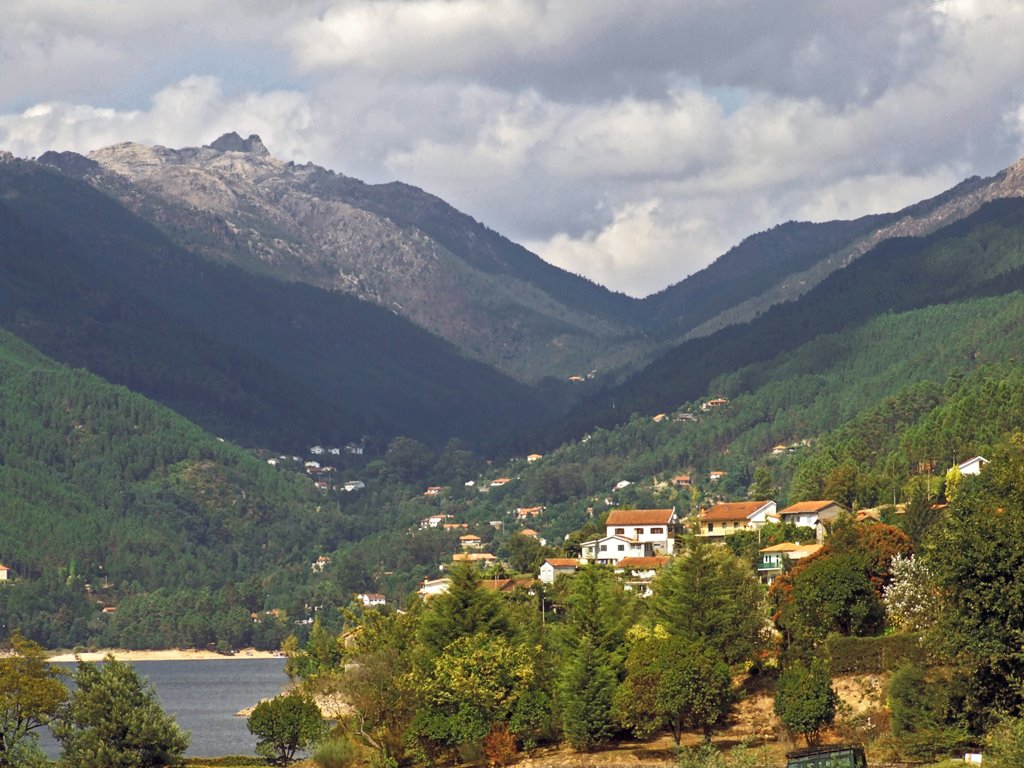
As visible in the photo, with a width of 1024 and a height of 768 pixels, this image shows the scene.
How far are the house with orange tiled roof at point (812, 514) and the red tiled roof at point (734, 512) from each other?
25.3 feet

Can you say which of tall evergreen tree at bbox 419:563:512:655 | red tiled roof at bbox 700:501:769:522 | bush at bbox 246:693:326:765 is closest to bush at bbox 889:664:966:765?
tall evergreen tree at bbox 419:563:512:655

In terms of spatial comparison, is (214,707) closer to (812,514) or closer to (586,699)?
(812,514)

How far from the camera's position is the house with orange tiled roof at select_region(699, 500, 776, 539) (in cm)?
13712

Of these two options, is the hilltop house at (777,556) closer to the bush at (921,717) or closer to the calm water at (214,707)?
the calm water at (214,707)

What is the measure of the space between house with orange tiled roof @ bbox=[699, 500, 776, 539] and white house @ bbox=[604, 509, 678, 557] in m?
3.18

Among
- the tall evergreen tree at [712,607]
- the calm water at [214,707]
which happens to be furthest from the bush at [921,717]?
the calm water at [214,707]

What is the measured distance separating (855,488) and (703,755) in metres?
74.9

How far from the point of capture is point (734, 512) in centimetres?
14062

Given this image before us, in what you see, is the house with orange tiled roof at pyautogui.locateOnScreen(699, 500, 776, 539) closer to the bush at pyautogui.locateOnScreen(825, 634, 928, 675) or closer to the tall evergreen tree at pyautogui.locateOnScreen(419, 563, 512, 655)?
the tall evergreen tree at pyautogui.locateOnScreen(419, 563, 512, 655)

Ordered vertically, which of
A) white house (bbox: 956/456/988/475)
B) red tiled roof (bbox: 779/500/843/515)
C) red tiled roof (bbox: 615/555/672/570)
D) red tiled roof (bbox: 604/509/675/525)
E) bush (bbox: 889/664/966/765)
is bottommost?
bush (bbox: 889/664/966/765)

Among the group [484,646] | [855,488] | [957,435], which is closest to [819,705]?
[484,646]

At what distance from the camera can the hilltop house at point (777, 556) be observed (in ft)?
368

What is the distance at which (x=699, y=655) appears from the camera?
7694 centimetres

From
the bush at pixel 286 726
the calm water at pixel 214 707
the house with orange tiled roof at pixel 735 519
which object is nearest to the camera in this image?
the bush at pixel 286 726
